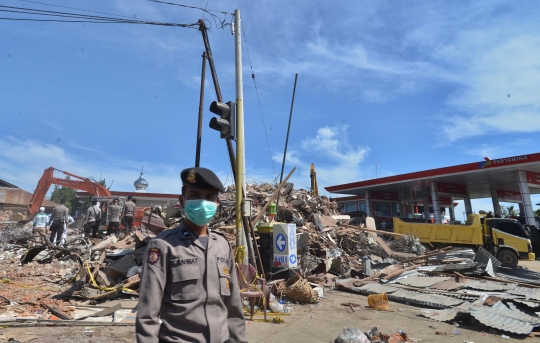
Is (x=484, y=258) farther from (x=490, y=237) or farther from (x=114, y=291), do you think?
(x=114, y=291)

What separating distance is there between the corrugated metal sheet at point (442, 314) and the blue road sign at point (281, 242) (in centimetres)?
305

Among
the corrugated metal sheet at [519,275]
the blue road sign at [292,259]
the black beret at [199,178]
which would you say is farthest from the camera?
the corrugated metal sheet at [519,275]

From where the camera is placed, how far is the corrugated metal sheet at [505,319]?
495 centimetres

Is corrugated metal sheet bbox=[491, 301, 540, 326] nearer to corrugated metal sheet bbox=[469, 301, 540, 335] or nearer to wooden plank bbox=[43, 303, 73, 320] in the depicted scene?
corrugated metal sheet bbox=[469, 301, 540, 335]

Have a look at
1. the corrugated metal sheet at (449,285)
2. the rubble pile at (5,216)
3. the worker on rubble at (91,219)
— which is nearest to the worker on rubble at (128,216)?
the worker on rubble at (91,219)

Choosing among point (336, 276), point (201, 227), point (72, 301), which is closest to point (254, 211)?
point (336, 276)

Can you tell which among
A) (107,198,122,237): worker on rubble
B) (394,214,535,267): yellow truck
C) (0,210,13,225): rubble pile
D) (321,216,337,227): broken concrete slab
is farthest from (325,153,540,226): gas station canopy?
(0,210,13,225): rubble pile

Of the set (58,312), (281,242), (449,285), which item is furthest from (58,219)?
(449,285)

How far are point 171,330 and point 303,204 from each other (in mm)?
13508

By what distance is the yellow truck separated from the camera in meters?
13.1

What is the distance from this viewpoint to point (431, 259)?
1102cm

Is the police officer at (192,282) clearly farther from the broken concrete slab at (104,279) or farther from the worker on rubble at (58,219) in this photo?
the worker on rubble at (58,219)

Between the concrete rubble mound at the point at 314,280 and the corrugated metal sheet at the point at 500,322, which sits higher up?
the concrete rubble mound at the point at 314,280

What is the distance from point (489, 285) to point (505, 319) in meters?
2.84
